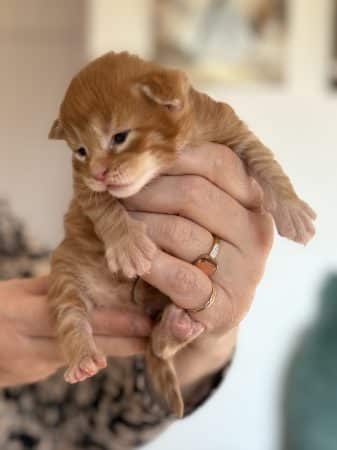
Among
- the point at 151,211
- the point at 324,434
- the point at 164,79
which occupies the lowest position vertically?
the point at 324,434

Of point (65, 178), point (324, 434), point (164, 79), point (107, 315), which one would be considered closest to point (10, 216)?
point (65, 178)

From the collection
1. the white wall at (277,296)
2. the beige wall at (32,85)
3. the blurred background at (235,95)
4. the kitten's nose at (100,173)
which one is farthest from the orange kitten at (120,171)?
the beige wall at (32,85)

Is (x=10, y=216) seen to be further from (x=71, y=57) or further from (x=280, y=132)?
(x=280, y=132)

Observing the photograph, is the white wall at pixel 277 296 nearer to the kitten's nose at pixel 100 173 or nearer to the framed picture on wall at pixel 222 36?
the framed picture on wall at pixel 222 36

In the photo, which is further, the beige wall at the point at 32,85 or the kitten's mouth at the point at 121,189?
the beige wall at the point at 32,85

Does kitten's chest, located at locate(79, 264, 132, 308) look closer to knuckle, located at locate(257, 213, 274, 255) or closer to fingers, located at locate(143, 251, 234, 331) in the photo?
fingers, located at locate(143, 251, 234, 331)

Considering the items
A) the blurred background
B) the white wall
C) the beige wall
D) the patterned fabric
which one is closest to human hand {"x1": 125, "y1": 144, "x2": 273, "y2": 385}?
the patterned fabric
